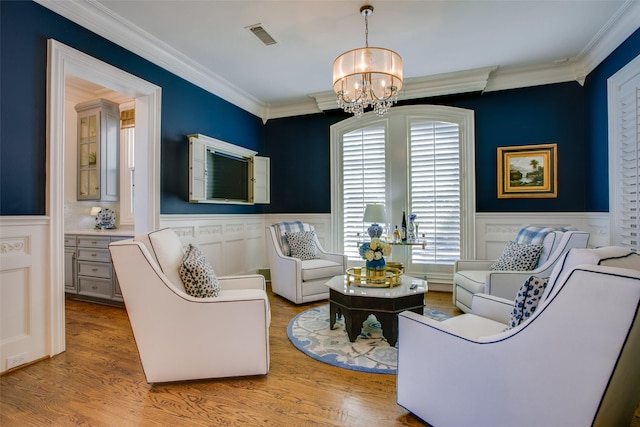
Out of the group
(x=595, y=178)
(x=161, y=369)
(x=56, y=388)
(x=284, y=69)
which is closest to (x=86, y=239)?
(x=56, y=388)

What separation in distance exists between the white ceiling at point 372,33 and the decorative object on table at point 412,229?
193cm

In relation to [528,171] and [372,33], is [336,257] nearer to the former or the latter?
[372,33]

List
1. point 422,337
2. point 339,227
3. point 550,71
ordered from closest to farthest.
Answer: point 422,337 → point 550,71 → point 339,227

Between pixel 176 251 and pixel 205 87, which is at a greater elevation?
pixel 205 87

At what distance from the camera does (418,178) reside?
4582 millimetres

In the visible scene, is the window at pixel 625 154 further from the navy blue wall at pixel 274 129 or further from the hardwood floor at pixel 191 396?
the hardwood floor at pixel 191 396

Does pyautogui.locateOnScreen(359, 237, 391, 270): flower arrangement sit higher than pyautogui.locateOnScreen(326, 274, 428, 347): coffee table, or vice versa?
pyautogui.locateOnScreen(359, 237, 391, 270): flower arrangement

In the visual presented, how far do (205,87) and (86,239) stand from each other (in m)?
2.44

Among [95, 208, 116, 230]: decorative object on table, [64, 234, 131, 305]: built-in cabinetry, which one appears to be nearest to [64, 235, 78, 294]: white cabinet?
[64, 234, 131, 305]: built-in cabinetry

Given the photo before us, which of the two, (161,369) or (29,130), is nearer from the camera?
(161,369)

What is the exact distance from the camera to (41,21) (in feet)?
Result: 8.14

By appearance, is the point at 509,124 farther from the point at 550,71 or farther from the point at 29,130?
the point at 29,130

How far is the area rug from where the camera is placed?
234 cm

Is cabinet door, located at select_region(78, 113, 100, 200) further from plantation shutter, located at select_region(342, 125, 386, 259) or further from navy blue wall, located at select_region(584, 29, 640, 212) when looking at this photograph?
navy blue wall, located at select_region(584, 29, 640, 212)
